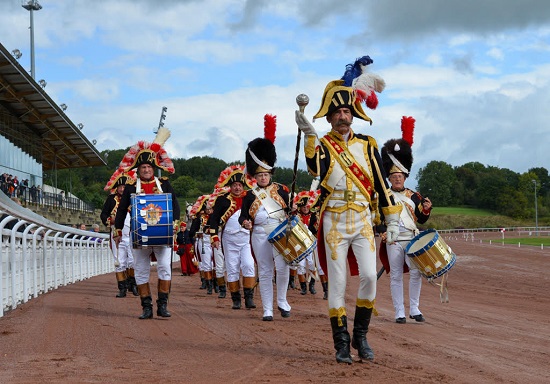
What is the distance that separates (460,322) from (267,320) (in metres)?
2.80

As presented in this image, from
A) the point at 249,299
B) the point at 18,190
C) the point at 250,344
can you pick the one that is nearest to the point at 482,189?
the point at 18,190

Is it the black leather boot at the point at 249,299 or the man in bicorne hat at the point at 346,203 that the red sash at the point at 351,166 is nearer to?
the man in bicorne hat at the point at 346,203

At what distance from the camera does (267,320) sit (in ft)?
41.4

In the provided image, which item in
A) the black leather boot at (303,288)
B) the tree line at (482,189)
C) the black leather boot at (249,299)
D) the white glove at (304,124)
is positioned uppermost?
the tree line at (482,189)

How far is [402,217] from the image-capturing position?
499 inches

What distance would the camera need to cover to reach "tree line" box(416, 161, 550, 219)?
144m

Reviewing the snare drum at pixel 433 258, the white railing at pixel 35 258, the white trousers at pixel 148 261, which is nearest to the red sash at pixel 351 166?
the snare drum at pixel 433 258

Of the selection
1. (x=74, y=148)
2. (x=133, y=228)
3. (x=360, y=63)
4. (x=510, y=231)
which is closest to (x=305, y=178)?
(x=133, y=228)

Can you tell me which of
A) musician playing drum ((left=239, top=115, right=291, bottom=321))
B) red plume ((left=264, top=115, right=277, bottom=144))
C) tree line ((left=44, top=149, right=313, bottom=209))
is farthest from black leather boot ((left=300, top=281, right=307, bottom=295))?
tree line ((left=44, top=149, right=313, bottom=209))

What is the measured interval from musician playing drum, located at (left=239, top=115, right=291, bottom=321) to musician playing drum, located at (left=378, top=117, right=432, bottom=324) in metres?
1.61

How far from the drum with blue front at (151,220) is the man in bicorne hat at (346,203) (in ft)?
12.2

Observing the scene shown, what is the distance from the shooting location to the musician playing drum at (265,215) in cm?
1320

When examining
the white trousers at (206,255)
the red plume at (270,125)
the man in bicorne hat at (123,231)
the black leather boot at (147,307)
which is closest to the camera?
the black leather boot at (147,307)

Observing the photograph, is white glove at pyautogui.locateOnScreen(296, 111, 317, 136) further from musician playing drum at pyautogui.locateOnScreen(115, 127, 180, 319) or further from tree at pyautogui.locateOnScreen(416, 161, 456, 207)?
tree at pyautogui.locateOnScreen(416, 161, 456, 207)
